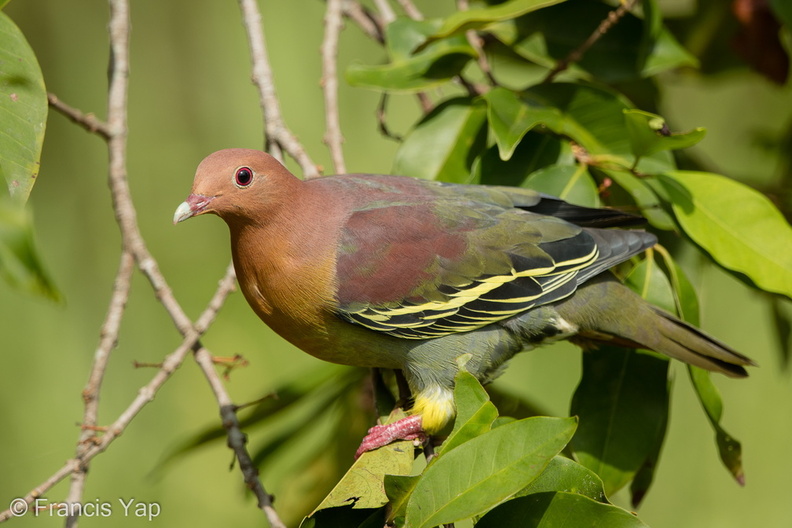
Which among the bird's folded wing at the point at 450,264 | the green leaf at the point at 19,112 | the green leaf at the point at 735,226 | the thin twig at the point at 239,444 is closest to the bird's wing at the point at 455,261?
the bird's folded wing at the point at 450,264

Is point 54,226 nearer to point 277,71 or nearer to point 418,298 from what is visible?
point 277,71

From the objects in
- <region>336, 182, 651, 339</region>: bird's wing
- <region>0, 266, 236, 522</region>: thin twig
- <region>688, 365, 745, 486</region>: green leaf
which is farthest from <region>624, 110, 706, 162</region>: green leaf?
<region>0, 266, 236, 522</region>: thin twig

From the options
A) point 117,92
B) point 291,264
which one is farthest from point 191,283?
point 291,264

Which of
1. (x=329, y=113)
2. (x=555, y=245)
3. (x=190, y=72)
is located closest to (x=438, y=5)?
(x=190, y=72)

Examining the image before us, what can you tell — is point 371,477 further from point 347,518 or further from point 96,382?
point 96,382

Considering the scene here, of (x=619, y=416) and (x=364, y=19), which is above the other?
(x=364, y=19)

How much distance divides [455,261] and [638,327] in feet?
2.26

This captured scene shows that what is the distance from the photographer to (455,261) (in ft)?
8.84

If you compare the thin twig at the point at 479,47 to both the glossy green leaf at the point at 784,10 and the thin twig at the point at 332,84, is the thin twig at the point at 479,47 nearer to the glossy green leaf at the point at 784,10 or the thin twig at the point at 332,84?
the thin twig at the point at 332,84

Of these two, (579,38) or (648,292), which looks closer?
(648,292)

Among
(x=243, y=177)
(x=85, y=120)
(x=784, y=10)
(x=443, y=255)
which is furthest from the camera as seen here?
(x=784, y=10)

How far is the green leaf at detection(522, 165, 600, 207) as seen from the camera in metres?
2.83

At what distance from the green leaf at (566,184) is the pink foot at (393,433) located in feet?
3.07

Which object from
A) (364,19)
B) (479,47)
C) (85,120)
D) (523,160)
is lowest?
(523,160)
